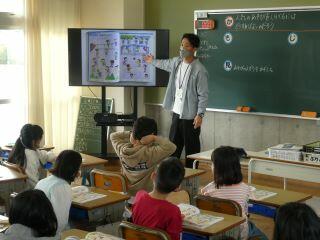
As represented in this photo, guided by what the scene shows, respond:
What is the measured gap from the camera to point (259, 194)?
152 inches

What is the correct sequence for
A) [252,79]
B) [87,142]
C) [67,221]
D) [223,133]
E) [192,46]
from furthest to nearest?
[87,142] < [223,133] < [252,79] < [192,46] < [67,221]

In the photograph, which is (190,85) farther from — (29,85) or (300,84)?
(29,85)

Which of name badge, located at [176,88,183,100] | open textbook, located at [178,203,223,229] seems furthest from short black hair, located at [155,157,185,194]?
name badge, located at [176,88,183,100]

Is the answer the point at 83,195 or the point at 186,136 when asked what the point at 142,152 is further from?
the point at 186,136

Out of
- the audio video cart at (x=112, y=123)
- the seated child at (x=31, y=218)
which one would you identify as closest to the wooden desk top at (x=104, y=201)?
the seated child at (x=31, y=218)

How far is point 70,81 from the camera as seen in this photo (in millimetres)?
7777

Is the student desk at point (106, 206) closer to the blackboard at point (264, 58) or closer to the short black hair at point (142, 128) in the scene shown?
the short black hair at point (142, 128)

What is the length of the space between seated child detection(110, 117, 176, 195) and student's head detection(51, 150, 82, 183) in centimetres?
68

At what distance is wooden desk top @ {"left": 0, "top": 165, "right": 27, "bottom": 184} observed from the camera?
167 inches

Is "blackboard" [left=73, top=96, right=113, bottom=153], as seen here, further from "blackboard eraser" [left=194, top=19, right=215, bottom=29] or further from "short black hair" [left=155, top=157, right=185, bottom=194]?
"short black hair" [left=155, top=157, right=185, bottom=194]

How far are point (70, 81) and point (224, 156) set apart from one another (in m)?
4.59

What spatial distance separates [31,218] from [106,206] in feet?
4.07

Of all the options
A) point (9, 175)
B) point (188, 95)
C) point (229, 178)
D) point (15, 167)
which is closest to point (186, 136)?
point (188, 95)

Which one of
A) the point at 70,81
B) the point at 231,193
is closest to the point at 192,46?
the point at 70,81
